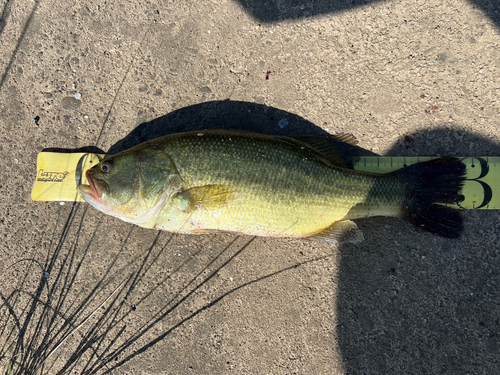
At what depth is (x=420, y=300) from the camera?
9.59ft

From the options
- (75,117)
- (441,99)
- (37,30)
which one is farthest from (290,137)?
(37,30)

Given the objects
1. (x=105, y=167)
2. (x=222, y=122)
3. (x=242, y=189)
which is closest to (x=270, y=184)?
(x=242, y=189)

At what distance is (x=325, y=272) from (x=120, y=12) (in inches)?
149

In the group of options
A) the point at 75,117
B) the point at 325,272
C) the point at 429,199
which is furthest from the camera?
the point at 75,117

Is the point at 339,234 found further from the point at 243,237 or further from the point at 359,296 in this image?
the point at 243,237

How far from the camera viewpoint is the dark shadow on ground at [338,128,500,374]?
286 centimetres

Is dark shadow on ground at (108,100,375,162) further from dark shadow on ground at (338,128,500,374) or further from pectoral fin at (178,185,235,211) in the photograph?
dark shadow on ground at (338,128,500,374)

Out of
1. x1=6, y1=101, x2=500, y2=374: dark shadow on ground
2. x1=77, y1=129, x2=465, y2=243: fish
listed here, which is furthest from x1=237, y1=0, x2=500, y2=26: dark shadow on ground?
x1=6, y1=101, x2=500, y2=374: dark shadow on ground

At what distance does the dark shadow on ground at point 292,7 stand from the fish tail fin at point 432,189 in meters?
1.97

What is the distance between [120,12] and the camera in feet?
10.5

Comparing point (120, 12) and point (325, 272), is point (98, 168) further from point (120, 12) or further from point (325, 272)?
point (325, 272)

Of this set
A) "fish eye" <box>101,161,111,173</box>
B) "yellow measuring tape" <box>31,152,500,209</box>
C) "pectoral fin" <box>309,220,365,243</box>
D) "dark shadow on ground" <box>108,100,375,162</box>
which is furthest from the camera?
"dark shadow on ground" <box>108,100,375,162</box>

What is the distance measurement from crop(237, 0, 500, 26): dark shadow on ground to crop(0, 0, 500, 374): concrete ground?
0.6 inches

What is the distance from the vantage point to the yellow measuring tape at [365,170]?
297 cm
